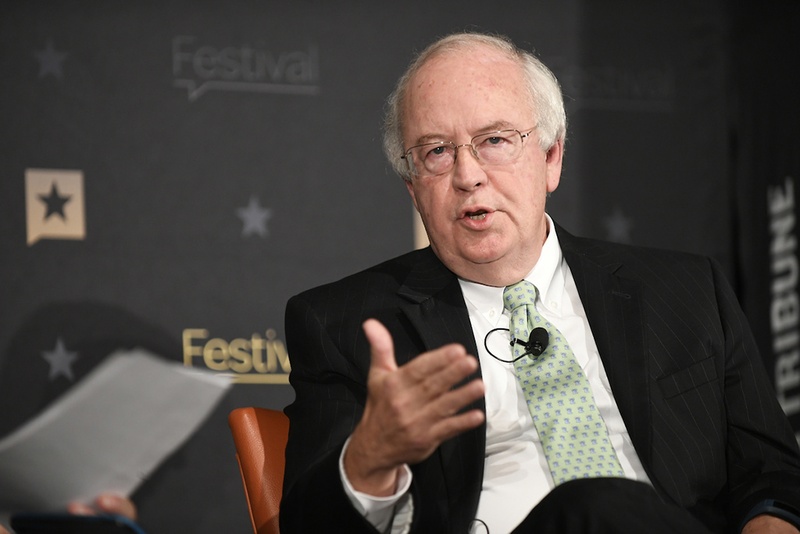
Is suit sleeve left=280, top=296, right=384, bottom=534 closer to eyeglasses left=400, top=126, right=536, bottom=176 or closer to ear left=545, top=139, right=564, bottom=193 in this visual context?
eyeglasses left=400, top=126, right=536, bottom=176

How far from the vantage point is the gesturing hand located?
1.48 meters

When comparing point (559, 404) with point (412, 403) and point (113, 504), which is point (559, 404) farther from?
point (113, 504)

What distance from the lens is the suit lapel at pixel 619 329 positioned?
2047mm

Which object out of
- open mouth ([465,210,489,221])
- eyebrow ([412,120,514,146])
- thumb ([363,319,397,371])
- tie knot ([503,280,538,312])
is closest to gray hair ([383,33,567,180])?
eyebrow ([412,120,514,146])

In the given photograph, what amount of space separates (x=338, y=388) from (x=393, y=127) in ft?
2.20

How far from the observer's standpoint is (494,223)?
85.7 inches

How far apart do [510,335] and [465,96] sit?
21.1 inches

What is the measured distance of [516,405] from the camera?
209 centimetres

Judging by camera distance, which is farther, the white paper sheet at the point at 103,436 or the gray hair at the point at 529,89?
the gray hair at the point at 529,89

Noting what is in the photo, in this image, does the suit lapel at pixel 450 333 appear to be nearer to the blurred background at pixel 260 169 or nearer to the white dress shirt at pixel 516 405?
the white dress shirt at pixel 516 405

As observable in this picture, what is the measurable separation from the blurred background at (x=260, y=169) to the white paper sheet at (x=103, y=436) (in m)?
0.80

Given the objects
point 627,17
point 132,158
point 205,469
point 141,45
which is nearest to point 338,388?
point 205,469

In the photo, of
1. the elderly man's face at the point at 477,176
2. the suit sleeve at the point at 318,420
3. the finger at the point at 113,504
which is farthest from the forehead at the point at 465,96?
the finger at the point at 113,504

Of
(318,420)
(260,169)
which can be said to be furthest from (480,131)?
(260,169)
